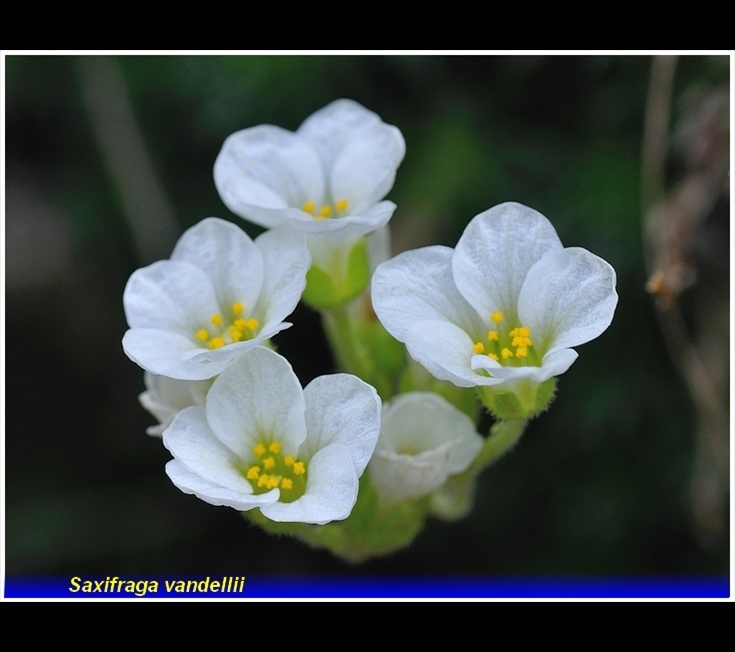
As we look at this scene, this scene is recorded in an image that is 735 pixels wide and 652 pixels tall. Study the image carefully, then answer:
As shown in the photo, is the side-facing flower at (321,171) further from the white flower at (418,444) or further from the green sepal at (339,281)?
the white flower at (418,444)

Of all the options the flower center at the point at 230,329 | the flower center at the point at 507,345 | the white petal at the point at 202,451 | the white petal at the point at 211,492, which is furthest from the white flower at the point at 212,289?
the flower center at the point at 507,345

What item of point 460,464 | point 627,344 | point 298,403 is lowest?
point 627,344

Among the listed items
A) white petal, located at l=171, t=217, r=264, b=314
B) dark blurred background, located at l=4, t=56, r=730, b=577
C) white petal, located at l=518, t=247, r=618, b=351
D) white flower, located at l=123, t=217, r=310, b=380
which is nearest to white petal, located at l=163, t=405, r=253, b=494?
white flower, located at l=123, t=217, r=310, b=380

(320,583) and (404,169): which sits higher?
(404,169)

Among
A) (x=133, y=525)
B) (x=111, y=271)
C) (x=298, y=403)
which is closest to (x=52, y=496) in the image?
(x=133, y=525)

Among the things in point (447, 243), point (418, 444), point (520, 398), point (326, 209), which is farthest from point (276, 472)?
point (447, 243)

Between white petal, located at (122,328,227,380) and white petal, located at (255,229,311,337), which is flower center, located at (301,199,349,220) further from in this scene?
white petal, located at (122,328,227,380)

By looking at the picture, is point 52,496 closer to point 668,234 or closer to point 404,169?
point 404,169

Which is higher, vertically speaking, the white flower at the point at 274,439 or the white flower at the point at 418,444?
the white flower at the point at 274,439
